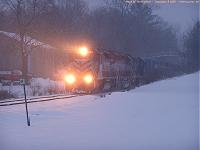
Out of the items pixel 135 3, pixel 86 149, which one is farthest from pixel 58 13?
pixel 86 149

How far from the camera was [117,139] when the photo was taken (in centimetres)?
638

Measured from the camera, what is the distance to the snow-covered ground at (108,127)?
233 inches

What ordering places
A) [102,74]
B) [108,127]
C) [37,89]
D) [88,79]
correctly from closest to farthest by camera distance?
[108,127] → [37,89] → [88,79] → [102,74]

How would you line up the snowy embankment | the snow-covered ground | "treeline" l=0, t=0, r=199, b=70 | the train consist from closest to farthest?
the snow-covered ground
"treeline" l=0, t=0, r=199, b=70
the snowy embankment
the train consist

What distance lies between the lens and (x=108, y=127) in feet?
24.0

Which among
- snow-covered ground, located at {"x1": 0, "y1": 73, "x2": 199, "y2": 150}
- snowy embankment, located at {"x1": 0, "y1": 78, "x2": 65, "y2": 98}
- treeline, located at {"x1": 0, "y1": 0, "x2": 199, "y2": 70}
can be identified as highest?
treeline, located at {"x1": 0, "y1": 0, "x2": 199, "y2": 70}

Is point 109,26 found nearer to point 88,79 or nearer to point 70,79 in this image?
point 70,79

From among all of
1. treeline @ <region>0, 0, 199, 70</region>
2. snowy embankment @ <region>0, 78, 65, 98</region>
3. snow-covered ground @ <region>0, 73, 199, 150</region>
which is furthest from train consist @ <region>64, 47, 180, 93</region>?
treeline @ <region>0, 0, 199, 70</region>

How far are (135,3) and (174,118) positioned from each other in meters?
2.10

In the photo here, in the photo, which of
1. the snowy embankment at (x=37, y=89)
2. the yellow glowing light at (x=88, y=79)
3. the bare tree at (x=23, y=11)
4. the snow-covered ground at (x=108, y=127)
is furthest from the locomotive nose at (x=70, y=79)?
the bare tree at (x=23, y=11)

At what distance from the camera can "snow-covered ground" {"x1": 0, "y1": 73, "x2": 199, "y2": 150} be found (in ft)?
19.4

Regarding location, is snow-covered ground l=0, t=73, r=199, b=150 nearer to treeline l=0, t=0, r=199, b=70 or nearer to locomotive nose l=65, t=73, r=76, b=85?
treeline l=0, t=0, r=199, b=70

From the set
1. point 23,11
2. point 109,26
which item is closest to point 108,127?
point 109,26

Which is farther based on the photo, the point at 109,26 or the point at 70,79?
the point at 70,79
